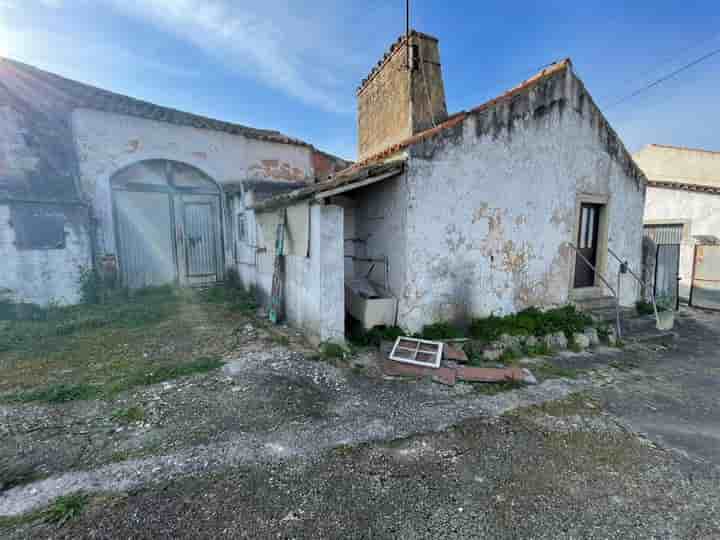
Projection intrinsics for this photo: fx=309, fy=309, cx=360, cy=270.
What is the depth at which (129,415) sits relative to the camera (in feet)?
11.1

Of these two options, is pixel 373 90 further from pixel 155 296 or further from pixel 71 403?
pixel 71 403

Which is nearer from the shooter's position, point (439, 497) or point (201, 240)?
point (439, 497)

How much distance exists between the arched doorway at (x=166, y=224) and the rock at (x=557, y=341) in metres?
9.45

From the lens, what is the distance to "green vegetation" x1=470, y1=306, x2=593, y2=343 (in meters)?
5.83

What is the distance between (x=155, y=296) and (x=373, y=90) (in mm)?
8431

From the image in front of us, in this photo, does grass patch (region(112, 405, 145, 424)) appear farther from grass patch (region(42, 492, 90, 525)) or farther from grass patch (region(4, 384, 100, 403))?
grass patch (region(42, 492, 90, 525))

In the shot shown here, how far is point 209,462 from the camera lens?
2.68m

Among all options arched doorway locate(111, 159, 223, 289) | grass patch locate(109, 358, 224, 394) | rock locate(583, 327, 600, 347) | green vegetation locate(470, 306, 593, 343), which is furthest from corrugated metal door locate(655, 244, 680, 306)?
arched doorway locate(111, 159, 223, 289)

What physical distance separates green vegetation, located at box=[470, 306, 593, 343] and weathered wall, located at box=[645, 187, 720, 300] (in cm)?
695

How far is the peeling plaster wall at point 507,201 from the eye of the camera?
18.0 ft

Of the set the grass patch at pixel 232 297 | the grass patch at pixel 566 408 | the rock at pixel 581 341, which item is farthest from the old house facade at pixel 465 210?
the grass patch at pixel 566 408

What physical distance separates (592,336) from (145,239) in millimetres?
11510

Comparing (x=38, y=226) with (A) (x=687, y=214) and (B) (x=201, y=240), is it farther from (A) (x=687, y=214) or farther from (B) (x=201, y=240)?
(A) (x=687, y=214)

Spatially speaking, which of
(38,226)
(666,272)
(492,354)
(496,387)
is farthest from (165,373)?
(666,272)
